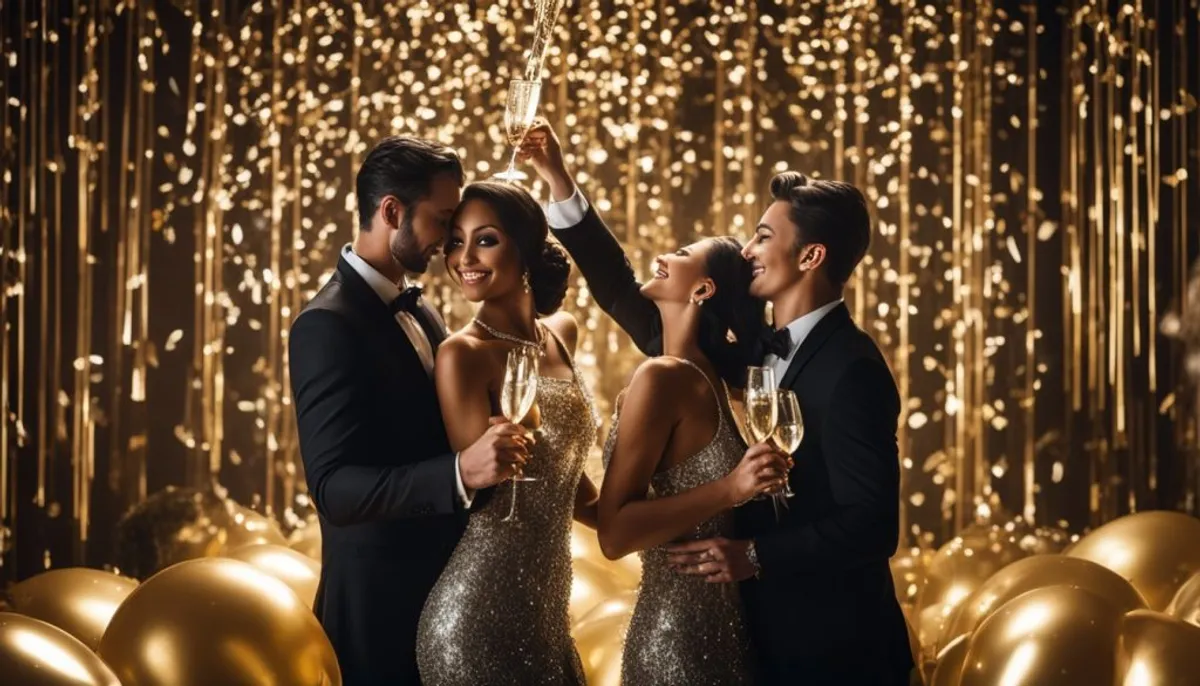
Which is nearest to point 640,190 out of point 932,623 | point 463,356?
point 932,623

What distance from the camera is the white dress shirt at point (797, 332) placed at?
2855mm

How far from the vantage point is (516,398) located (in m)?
2.61

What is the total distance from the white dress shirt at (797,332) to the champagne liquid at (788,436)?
27 cm

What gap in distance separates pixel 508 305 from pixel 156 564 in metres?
2.28

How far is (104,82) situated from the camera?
18.0ft

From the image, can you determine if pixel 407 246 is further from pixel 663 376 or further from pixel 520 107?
pixel 663 376

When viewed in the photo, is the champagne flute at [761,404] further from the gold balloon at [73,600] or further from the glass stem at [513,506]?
the gold balloon at [73,600]

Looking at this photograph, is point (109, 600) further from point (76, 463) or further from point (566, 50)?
point (566, 50)

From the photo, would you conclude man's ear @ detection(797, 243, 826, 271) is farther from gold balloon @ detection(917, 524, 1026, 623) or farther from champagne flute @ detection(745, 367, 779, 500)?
gold balloon @ detection(917, 524, 1026, 623)

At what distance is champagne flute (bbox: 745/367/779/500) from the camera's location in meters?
2.55

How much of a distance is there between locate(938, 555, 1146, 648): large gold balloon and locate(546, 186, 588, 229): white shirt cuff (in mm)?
1399

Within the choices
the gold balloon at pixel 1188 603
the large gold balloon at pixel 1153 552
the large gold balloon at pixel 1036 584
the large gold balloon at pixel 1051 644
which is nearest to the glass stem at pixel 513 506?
the large gold balloon at pixel 1051 644

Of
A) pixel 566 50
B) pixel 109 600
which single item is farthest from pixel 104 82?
pixel 109 600

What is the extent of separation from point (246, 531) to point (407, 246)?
1.97 m
